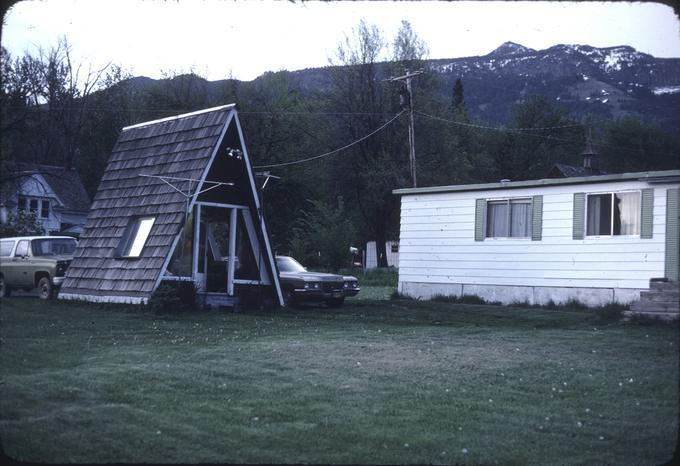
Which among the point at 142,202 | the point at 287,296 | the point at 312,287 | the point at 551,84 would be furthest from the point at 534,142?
the point at 142,202

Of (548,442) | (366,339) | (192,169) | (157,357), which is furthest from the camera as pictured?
(192,169)

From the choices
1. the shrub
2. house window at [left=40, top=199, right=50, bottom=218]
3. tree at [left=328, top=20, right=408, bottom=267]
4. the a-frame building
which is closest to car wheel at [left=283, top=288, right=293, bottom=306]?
the a-frame building

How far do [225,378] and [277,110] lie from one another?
4170 centimetres

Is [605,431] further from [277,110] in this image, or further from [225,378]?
[277,110]

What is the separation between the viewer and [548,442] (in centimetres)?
662

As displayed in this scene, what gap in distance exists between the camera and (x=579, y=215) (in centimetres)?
2073

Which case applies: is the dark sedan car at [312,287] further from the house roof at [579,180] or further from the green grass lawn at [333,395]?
the green grass lawn at [333,395]

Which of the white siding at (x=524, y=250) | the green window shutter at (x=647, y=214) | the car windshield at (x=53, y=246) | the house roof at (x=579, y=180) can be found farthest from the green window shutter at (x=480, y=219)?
the car windshield at (x=53, y=246)

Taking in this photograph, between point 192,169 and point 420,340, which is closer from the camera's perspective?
point 420,340

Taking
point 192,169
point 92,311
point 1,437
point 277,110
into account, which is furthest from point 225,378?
point 277,110

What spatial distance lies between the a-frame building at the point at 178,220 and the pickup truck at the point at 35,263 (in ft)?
3.65

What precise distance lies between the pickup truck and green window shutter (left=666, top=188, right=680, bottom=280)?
15.7 meters

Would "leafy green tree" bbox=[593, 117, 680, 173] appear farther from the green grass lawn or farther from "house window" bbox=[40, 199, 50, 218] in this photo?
the green grass lawn

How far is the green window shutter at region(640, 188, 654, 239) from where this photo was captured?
19125 mm
